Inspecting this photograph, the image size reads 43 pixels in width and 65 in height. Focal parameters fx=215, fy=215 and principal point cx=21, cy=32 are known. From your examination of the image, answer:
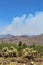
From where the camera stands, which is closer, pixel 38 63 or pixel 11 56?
pixel 38 63

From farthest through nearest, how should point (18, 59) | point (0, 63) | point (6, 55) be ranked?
point (6, 55) < point (18, 59) < point (0, 63)

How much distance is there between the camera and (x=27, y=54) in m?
22.8

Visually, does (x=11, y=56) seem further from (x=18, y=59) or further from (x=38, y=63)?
(x=38, y=63)

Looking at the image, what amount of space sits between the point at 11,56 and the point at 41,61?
341 centimetres

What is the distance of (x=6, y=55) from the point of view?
23391 mm

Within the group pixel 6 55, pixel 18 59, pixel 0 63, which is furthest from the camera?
pixel 6 55

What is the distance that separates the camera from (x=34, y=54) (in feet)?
77.5

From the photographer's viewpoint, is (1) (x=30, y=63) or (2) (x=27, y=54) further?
(2) (x=27, y=54)

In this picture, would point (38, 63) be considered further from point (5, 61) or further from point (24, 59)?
point (5, 61)

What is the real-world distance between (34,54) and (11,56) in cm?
254

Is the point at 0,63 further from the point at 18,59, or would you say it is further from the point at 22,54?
the point at 22,54

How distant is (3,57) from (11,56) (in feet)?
3.12

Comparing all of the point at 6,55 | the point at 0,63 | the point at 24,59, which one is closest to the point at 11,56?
the point at 6,55

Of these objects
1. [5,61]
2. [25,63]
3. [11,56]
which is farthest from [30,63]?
[11,56]
